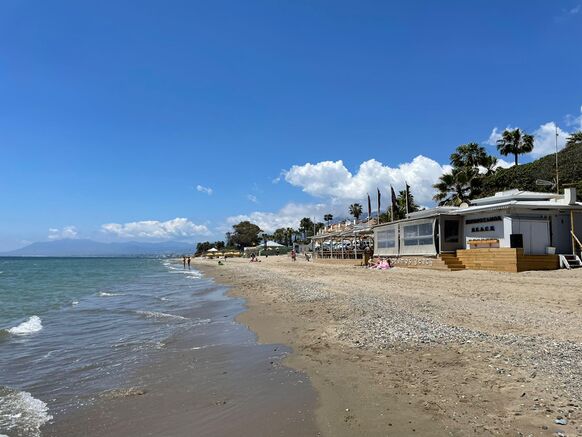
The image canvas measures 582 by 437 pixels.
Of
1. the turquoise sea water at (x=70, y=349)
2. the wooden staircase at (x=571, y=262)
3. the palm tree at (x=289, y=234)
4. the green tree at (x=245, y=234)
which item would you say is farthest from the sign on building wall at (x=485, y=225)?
the green tree at (x=245, y=234)

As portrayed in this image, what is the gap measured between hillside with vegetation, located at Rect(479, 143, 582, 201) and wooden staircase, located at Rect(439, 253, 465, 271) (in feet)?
78.5

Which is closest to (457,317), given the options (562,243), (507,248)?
(507,248)

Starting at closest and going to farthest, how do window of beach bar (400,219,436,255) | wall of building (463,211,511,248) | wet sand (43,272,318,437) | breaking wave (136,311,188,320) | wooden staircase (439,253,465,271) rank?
wet sand (43,272,318,437) → breaking wave (136,311,188,320) → wall of building (463,211,511,248) → wooden staircase (439,253,465,271) → window of beach bar (400,219,436,255)

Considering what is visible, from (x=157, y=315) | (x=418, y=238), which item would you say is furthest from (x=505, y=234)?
(x=157, y=315)

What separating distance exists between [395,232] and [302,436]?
2969cm

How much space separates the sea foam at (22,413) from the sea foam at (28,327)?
7.31 meters

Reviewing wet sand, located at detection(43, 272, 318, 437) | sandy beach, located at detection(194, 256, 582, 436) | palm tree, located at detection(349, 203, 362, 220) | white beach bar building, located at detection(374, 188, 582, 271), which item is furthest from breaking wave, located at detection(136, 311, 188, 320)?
palm tree, located at detection(349, 203, 362, 220)

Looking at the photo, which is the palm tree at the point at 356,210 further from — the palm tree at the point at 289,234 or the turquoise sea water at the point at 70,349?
the turquoise sea water at the point at 70,349

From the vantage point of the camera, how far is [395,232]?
3362 centimetres

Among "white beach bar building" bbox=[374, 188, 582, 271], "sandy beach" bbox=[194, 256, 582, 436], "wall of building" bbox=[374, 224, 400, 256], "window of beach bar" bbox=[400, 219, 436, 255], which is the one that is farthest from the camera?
"wall of building" bbox=[374, 224, 400, 256]

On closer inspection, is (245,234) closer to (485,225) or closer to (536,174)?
(536,174)

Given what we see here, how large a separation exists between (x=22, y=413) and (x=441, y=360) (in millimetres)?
6570

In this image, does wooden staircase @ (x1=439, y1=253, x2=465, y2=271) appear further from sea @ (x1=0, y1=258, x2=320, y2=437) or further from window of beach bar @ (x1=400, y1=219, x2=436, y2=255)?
sea @ (x1=0, y1=258, x2=320, y2=437)

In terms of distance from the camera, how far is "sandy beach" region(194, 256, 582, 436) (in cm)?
513
